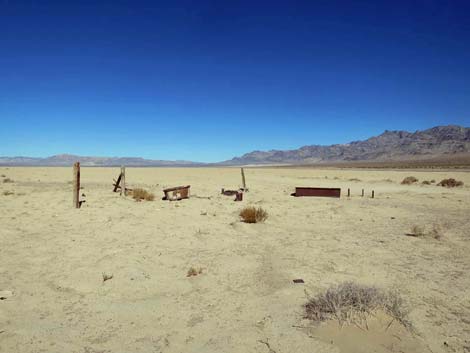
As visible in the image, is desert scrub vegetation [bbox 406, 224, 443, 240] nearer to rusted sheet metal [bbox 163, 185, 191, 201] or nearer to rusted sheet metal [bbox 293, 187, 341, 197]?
rusted sheet metal [bbox 293, 187, 341, 197]

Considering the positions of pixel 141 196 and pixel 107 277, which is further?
pixel 141 196

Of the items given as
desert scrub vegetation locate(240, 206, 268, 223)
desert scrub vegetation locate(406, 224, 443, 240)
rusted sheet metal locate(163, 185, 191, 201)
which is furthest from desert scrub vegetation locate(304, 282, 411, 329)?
rusted sheet metal locate(163, 185, 191, 201)

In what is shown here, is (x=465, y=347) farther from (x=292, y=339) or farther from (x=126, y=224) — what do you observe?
(x=126, y=224)

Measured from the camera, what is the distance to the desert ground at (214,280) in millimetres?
3742

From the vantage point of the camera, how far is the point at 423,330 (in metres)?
3.86

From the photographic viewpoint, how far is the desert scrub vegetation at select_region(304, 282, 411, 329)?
392 cm

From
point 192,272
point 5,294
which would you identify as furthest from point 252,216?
point 5,294

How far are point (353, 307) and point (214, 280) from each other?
7.33 ft

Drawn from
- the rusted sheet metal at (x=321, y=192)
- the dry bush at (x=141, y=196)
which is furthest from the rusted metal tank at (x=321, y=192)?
the dry bush at (x=141, y=196)

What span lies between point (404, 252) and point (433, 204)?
8.76m

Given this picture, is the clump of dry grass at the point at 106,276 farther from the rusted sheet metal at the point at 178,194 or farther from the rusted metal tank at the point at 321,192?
the rusted metal tank at the point at 321,192

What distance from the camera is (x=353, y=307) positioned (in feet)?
13.2

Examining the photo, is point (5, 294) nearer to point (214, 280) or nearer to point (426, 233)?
point (214, 280)

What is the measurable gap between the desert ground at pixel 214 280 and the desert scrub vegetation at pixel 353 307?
122 millimetres
